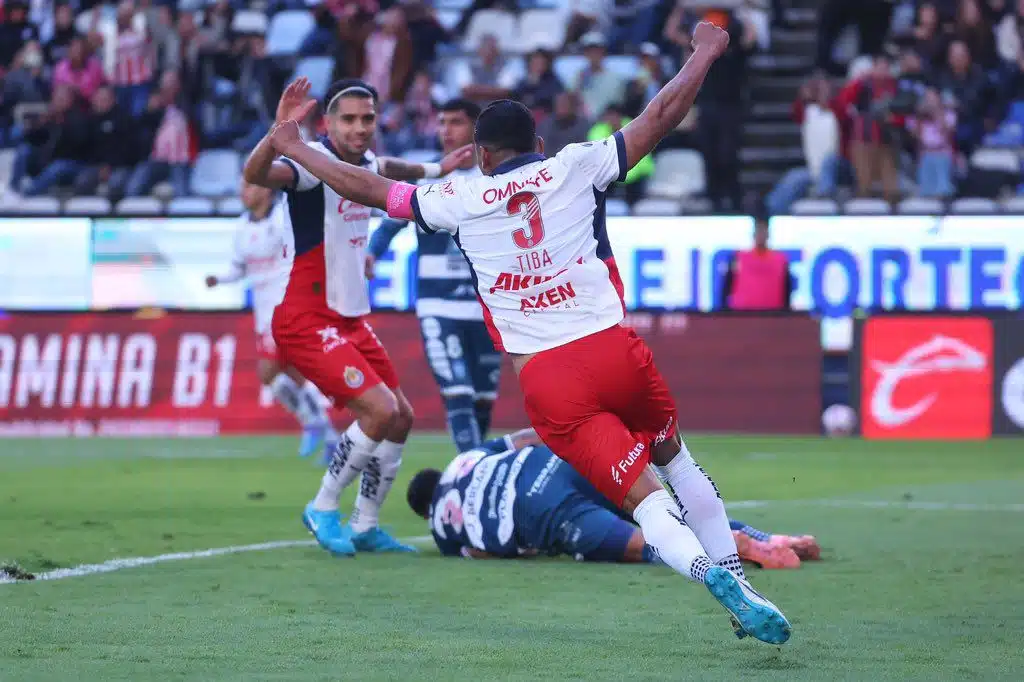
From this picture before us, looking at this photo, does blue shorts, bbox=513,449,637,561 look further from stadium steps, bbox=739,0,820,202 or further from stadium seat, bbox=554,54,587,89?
stadium seat, bbox=554,54,587,89

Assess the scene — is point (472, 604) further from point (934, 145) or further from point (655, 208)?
point (934, 145)

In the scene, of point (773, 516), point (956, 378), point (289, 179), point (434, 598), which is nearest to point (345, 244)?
point (289, 179)

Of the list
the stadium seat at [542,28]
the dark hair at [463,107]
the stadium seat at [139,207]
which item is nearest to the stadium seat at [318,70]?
the stadium seat at [542,28]

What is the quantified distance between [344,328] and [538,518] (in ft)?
5.45

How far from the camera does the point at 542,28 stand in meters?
23.9

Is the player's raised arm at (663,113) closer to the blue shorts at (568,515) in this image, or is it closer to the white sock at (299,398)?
the blue shorts at (568,515)

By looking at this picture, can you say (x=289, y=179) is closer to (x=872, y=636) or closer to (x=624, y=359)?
(x=624, y=359)

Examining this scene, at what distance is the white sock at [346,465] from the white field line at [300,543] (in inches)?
13.8

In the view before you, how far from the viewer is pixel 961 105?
70.1 ft

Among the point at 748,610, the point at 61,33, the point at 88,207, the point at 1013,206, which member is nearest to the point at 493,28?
the point at 61,33

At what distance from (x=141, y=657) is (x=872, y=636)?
2.50 metres

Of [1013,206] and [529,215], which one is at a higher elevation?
[529,215]

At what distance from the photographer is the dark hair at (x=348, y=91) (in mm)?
9109

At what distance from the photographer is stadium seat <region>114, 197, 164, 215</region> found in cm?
2077
